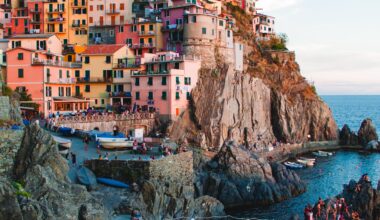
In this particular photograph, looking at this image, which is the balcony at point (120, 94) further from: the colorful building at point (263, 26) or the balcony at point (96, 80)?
the colorful building at point (263, 26)

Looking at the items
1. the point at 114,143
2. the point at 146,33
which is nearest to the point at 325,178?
the point at 114,143

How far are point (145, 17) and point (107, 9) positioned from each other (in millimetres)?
7434

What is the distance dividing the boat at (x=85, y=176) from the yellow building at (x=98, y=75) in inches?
1594

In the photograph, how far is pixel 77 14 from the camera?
9031 cm

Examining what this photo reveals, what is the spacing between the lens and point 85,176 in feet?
122

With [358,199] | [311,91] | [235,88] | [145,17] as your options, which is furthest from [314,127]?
[358,199]

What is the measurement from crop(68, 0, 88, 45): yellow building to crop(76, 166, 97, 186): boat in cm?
5415

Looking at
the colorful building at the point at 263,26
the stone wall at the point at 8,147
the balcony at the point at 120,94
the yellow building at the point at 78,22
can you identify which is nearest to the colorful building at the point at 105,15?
the yellow building at the point at 78,22

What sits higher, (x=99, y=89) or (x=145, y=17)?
(x=145, y=17)

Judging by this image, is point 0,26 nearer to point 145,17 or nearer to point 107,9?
point 107,9

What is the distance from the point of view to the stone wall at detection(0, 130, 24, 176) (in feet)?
98.4

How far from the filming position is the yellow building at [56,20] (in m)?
88.8

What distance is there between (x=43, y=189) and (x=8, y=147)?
7.37 metres

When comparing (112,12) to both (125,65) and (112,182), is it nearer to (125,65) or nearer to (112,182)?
(125,65)
